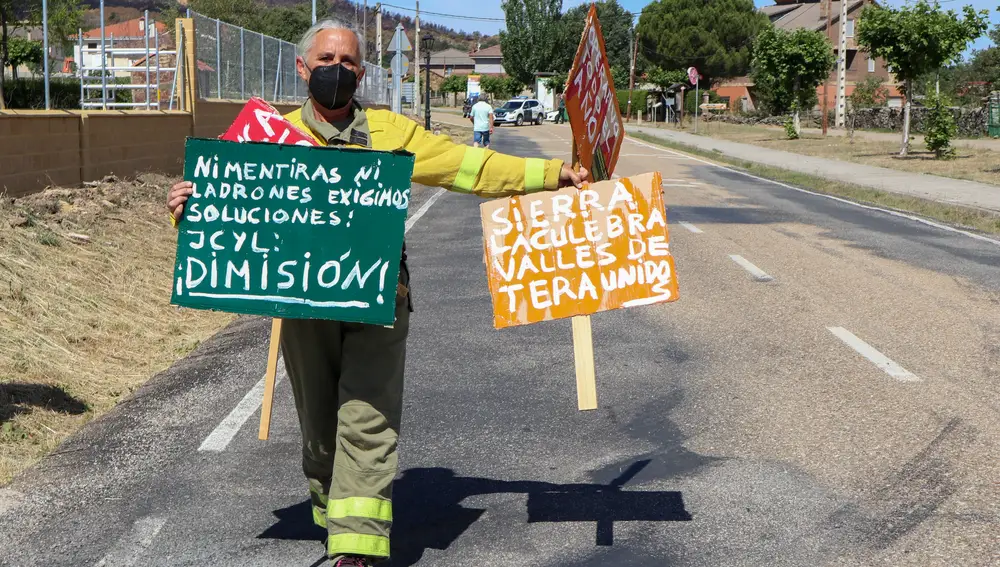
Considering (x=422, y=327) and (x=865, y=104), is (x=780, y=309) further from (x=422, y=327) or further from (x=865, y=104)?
(x=865, y=104)

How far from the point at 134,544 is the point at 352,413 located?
1.09 m

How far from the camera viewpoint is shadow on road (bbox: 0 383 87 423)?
626 centimetres

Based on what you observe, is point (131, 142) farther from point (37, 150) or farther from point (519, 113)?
point (519, 113)

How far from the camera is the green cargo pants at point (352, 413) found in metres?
3.91

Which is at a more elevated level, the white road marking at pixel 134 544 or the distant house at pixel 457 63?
the distant house at pixel 457 63

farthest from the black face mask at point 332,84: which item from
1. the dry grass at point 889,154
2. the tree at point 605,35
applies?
the tree at point 605,35

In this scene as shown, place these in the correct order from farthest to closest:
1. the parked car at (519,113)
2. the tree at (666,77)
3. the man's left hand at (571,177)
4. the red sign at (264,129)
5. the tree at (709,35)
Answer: the tree at (709,35), the tree at (666,77), the parked car at (519,113), the man's left hand at (571,177), the red sign at (264,129)

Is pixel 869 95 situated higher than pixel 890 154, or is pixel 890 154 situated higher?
pixel 869 95

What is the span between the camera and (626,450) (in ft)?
18.6

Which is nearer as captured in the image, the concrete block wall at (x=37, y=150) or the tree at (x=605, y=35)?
the concrete block wall at (x=37, y=150)

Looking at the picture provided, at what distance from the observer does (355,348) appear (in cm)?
404

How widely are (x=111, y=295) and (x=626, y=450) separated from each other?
17.1 ft

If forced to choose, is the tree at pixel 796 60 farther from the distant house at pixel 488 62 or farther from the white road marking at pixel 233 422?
the distant house at pixel 488 62

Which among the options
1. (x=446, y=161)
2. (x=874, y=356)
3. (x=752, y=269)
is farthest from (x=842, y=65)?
(x=446, y=161)
